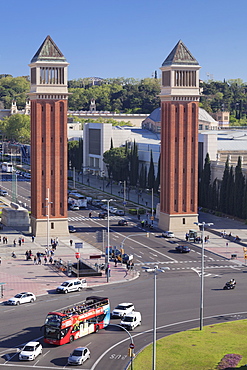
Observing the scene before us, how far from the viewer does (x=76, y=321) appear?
6372 centimetres

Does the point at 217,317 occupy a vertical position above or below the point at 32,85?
below

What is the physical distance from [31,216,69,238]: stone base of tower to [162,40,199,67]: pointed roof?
97.3 feet

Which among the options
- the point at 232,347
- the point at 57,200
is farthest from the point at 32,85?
the point at 232,347

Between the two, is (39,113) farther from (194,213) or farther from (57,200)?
(194,213)

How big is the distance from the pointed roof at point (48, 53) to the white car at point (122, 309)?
172ft

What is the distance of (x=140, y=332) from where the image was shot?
217 ft

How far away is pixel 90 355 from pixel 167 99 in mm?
66421

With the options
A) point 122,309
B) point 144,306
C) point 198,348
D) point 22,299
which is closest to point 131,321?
point 122,309

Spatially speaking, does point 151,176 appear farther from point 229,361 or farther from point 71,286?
point 229,361

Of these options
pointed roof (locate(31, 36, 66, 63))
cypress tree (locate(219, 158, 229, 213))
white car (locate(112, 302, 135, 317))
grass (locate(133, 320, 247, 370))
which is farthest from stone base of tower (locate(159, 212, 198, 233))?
grass (locate(133, 320, 247, 370))

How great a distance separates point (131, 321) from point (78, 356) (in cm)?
1029

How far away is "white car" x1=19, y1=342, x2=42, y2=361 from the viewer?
58.2 meters

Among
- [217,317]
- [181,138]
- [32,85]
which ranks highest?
[32,85]

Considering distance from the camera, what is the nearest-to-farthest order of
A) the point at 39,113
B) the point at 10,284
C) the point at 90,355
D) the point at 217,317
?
the point at 90,355 < the point at 217,317 < the point at 10,284 < the point at 39,113
